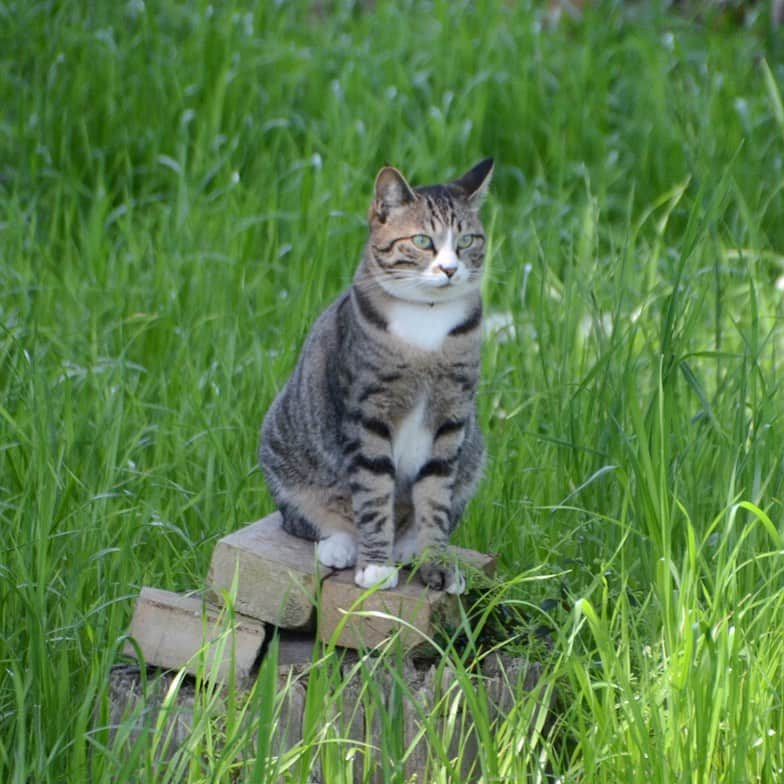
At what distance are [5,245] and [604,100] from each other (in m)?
2.65

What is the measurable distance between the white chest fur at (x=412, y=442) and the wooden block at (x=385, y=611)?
0.19 meters

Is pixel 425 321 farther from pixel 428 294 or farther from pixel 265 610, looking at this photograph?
pixel 265 610

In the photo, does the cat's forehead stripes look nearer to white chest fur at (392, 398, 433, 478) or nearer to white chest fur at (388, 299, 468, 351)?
white chest fur at (388, 299, 468, 351)

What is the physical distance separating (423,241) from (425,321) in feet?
0.50

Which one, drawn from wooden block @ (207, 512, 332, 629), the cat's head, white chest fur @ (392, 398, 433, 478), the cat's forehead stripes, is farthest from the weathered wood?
the cat's forehead stripes

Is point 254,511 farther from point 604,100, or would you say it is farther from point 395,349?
point 604,100

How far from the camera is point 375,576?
2520 millimetres

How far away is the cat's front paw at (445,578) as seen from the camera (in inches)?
98.6

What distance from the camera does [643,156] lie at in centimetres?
535

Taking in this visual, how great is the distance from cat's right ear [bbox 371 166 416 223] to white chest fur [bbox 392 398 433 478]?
386 mm

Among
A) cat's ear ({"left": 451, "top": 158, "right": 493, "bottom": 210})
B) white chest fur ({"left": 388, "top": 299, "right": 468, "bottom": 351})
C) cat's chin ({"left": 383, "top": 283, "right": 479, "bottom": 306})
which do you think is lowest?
white chest fur ({"left": 388, "top": 299, "right": 468, "bottom": 351})

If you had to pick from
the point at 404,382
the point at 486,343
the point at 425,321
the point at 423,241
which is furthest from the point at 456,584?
the point at 486,343

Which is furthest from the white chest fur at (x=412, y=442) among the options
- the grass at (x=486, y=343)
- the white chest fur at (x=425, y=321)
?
the grass at (x=486, y=343)

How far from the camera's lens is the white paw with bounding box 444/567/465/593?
250 cm
